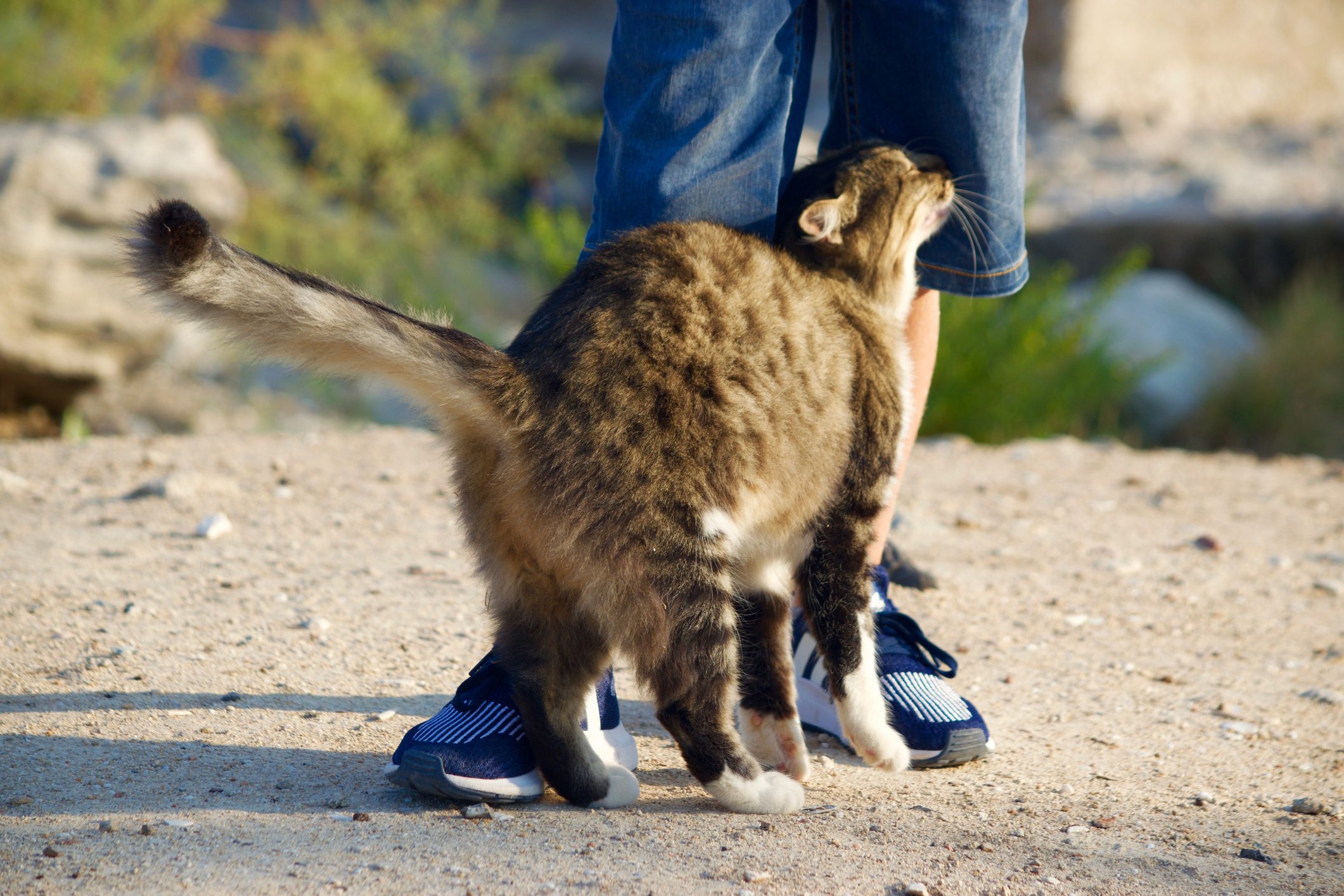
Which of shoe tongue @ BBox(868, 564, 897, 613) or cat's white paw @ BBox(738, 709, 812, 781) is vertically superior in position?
shoe tongue @ BBox(868, 564, 897, 613)

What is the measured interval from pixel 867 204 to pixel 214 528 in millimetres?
2180

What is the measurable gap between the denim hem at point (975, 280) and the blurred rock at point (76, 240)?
13.3 ft

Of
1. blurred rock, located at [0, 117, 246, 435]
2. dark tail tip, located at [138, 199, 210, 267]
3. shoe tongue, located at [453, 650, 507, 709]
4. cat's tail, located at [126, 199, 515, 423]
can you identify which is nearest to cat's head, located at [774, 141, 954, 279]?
cat's tail, located at [126, 199, 515, 423]

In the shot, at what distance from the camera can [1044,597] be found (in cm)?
354

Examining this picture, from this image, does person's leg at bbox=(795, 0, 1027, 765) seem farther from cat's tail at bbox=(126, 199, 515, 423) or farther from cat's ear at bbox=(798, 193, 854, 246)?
cat's tail at bbox=(126, 199, 515, 423)

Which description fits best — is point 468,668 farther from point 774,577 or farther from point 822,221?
point 822,221

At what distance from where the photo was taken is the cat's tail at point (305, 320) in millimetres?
1853

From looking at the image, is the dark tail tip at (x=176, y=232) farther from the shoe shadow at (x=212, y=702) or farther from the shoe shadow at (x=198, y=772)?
the shoe shadow at (x=212, y=702)

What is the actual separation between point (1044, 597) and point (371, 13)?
684cm

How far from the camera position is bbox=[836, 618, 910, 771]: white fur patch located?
2312mm

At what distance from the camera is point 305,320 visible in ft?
6.43

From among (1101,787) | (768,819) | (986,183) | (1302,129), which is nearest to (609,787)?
(768,819)

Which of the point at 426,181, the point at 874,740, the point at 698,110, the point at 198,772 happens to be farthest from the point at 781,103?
the point at 426,181

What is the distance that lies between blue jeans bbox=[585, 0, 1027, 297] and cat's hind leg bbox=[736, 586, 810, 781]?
82 centimetres
